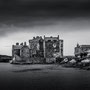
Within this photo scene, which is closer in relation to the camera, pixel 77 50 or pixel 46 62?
pixel 46 62

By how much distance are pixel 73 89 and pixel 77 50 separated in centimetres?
10795

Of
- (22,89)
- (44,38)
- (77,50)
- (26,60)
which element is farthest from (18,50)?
(22,89)

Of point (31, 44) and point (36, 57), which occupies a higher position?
point (31, 44)

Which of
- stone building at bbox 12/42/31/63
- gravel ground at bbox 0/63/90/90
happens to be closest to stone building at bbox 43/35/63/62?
stone building at bbox 12/42/31/63

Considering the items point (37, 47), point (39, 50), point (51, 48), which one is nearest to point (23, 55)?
point (37, 47)

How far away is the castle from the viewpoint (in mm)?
117875

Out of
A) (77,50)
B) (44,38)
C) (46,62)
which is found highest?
(44,38)

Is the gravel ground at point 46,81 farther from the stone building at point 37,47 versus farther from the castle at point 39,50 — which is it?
the stone building at point 37,47

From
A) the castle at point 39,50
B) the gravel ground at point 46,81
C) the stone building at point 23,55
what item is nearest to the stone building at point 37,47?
the castle at point 39,50

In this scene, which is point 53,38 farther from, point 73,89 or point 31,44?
point 73,89

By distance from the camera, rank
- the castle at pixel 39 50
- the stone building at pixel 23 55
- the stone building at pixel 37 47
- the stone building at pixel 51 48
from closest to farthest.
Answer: the stone building at pixel 51 48 < the castle at pixel 39 50 < the stone building at pixel 37 47 < the stone building at pixel 23 55

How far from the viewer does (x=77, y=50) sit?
13038 centimetres

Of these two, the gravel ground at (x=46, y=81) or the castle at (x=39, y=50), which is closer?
the gravel ground at (x=46, y=81)

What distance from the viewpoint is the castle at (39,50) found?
11788 cm
